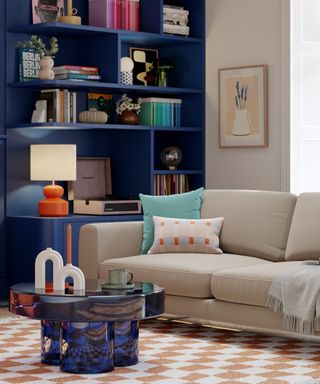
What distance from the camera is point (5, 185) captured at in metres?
7.04

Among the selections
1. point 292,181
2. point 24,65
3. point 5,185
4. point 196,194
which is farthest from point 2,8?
point 292,181

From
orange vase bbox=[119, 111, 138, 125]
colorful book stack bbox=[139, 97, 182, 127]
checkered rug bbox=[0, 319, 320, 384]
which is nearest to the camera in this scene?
checkered rug bbox=[0, 319, 320, 384]

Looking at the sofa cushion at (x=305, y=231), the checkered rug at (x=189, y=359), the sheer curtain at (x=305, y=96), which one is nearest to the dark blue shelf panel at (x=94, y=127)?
the sheer curtain at (x=305, y=96)

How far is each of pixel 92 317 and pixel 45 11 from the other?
318 centimetres

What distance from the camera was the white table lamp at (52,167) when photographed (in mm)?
6848

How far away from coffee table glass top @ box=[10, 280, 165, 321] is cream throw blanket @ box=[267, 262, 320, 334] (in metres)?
0.74

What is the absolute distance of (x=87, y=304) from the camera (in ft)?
14.8

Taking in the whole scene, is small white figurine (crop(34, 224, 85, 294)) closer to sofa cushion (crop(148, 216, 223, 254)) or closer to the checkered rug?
the checkered rug

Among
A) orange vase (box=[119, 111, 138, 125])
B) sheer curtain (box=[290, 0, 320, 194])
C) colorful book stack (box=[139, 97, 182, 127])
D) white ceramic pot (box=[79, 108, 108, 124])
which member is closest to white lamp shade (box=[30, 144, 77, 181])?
white ceramic pot (box=[79, 108, 108, 124])

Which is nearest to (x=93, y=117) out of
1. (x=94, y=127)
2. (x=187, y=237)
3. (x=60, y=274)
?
(x=94, y=127)

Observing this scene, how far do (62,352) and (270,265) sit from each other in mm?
1458

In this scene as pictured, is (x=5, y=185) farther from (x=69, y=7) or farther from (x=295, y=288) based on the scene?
(x=295, y=288)

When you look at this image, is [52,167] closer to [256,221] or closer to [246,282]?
[256,221]

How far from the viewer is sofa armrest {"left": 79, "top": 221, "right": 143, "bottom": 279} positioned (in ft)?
20.2
